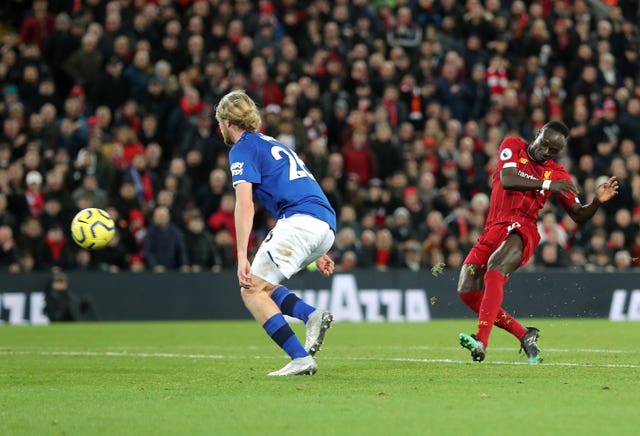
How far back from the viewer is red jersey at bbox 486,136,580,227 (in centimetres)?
1173

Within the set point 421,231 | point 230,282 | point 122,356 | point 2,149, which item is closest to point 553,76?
point 421,231

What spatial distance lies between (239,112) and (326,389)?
2.35m

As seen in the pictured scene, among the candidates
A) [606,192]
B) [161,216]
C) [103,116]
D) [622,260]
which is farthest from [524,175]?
[622,260]

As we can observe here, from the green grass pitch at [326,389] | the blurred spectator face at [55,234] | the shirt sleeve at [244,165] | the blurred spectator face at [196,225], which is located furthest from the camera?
the blurred spectator face at [196,225]

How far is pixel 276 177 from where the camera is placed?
10.4 metres

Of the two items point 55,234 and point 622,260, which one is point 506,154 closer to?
point 55,234

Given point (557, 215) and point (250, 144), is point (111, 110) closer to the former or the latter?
point (557, 215)

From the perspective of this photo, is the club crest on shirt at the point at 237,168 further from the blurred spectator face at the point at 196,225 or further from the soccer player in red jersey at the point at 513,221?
the blurred spectator face at the point at 196,225

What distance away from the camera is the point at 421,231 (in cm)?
2266

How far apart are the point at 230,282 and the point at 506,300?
5320mm

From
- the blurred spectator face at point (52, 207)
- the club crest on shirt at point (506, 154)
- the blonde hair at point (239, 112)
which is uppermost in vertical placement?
the blonde hair at point (239, 112)

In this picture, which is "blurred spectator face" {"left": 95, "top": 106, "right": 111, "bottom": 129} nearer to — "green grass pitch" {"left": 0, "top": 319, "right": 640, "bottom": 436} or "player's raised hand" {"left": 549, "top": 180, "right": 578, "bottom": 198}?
"green grass pitch" {"left": 0, "top": 319, "right": 640, "bottom": 436}

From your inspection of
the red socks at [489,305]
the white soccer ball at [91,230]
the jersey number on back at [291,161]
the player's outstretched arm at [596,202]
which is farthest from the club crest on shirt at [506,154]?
the white soccer ball at [91,230]

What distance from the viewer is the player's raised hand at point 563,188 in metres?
11.2
